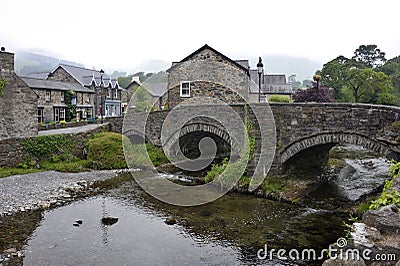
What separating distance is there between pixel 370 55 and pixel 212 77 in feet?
171

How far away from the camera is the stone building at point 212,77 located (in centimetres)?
2367

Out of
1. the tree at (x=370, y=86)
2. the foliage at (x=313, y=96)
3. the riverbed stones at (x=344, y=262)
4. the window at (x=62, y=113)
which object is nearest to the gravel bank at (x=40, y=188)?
the riverbed stones at (x=344, y=262)

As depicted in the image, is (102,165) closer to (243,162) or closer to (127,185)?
(127,185)

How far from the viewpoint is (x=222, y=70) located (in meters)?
23.8

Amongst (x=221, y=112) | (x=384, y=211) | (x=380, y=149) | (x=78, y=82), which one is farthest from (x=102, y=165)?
(x=78, y=82)

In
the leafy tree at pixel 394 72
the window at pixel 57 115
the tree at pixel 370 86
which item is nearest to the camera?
the window at pixel 57 115

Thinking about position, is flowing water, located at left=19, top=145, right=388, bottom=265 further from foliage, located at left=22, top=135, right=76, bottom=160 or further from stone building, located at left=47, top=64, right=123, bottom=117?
stone building, located at left=47, top=64, right=123, bottom=117

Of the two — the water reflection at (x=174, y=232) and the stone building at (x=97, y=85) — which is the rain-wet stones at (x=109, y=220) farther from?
the stone building at (x=97, y=85)

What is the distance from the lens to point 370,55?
6456 centimetres

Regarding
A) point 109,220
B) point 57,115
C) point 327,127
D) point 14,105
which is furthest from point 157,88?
point 109,220

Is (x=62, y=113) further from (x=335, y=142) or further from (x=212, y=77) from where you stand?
(x=335, y=142)

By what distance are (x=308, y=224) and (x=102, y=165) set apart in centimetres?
1321

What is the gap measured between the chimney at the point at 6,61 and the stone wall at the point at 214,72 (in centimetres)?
1064

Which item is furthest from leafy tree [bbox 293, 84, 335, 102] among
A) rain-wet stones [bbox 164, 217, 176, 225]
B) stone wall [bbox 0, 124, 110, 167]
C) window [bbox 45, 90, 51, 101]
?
window [bbox 45, 90, 51, 101]
